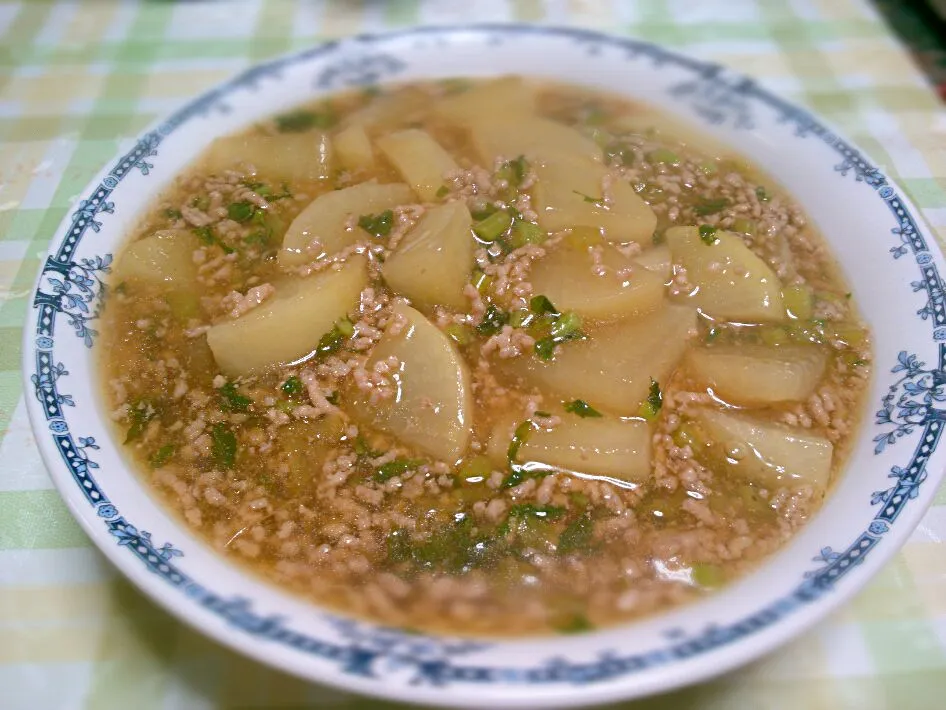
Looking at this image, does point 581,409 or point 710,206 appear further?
point 710,206

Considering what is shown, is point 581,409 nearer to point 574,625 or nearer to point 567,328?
point 567,328

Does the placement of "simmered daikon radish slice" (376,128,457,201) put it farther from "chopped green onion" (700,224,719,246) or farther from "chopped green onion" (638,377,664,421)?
"chopped green onion" (638,377,664,421)

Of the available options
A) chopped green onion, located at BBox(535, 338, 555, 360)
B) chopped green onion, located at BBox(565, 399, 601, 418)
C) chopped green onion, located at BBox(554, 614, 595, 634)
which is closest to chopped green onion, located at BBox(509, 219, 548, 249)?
chopped green onion, located at BBox(535, 338, 555, 360)

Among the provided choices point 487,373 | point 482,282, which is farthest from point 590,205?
point 487,373

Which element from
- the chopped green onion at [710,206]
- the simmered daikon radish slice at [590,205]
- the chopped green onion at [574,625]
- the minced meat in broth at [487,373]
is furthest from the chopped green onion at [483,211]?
the chopped green onion at [574,625]

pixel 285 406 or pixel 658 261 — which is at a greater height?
pixel 658 261

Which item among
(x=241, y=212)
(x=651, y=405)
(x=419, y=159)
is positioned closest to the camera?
(x=651, y=405)

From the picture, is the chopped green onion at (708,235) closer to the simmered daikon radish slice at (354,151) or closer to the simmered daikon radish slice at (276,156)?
the simmered daikon radish slice at (354,151)
